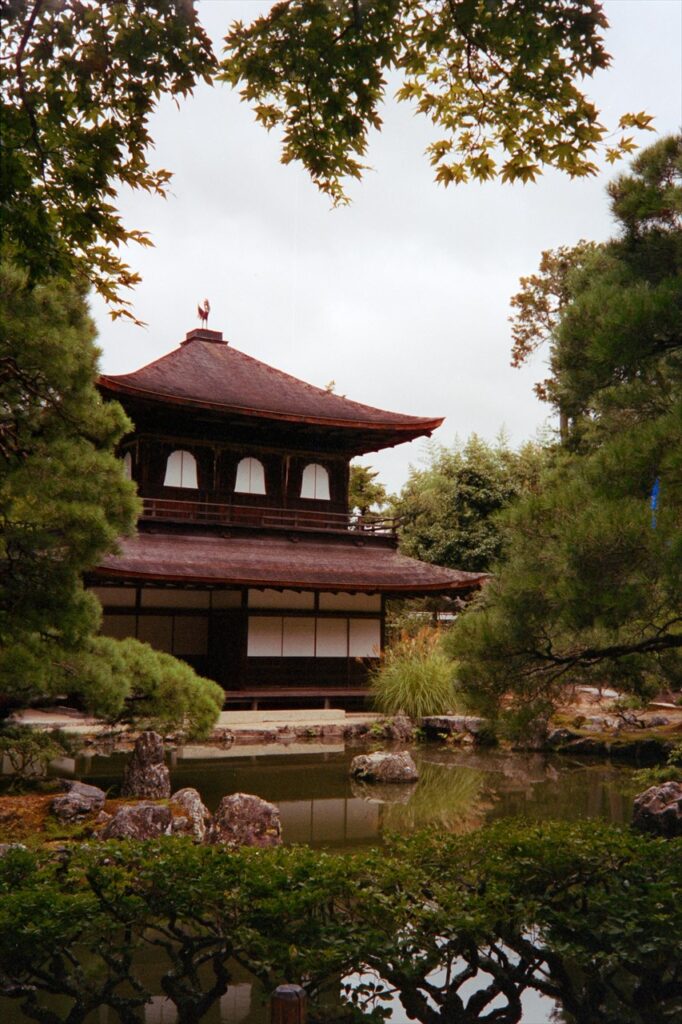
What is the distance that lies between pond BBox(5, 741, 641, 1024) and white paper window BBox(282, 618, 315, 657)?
2.51 meters

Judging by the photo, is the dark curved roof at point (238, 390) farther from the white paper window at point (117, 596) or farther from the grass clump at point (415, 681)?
the grass clump at point (415, 681)

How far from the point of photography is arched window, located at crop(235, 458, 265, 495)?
18.8 m

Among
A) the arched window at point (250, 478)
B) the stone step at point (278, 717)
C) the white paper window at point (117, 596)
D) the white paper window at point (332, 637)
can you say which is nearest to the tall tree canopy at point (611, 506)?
the stone step at point (278, 717)

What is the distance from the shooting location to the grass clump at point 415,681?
1692 centimetres

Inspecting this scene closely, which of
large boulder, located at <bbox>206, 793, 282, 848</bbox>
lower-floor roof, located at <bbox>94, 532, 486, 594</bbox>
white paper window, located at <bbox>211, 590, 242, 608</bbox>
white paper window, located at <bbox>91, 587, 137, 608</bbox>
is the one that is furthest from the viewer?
white paper window, located at <bbox>211, 590, 242, 608</bbox>

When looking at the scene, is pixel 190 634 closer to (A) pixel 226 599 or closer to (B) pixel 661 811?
(A) pixel 226 599

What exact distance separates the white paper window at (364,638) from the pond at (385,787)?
3.18m

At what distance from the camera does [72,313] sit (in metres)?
7.89

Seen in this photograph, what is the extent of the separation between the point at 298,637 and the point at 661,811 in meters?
10.6

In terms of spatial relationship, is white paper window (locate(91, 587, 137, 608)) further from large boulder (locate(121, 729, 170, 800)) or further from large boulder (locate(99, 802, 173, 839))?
large boulder (locate(99, 802, 173, 839))

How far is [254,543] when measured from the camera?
717 inches

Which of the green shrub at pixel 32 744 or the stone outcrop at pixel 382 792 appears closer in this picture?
the green shrub at pixel 32 744

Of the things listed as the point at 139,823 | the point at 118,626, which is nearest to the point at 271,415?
the point at 118,626

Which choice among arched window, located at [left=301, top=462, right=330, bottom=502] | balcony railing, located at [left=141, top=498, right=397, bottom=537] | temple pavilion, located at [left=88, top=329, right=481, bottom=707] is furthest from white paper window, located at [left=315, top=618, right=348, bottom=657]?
arched window, located at [left=301, top=462, right=330, bottom=502]
